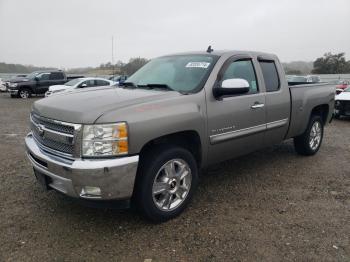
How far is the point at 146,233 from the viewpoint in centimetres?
341

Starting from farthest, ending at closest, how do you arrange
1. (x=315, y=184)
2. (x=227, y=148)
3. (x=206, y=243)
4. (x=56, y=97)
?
(x=315, y=184) < (x=227, y=148) < (x=56, y=97) < (x=206, y=243)

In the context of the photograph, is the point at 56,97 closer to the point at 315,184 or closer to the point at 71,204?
the point at 71,204

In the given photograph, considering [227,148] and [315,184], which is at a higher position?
[227,148]

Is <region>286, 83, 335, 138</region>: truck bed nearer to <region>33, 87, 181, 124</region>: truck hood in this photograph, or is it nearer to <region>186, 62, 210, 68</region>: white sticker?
<region>186, 62, 210, 68</region>: white sticker

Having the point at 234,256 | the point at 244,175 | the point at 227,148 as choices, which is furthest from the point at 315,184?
the point at 234,256

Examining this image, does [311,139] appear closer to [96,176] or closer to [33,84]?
[96,176]

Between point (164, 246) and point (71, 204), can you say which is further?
point (71, 204)

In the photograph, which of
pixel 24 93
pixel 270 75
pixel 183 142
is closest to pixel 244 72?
pixel 270 75

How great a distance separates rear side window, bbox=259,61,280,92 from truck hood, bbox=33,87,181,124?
5.86 ft

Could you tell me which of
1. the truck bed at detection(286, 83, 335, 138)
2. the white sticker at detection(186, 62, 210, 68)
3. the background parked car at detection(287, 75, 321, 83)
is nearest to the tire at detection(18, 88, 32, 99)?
the background parked car at detection(287, 75, 321, 83)

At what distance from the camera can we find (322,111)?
21.4 feet

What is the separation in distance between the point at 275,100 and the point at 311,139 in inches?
69.9

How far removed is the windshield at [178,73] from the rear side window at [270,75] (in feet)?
3.42

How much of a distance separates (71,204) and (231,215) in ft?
6.10
